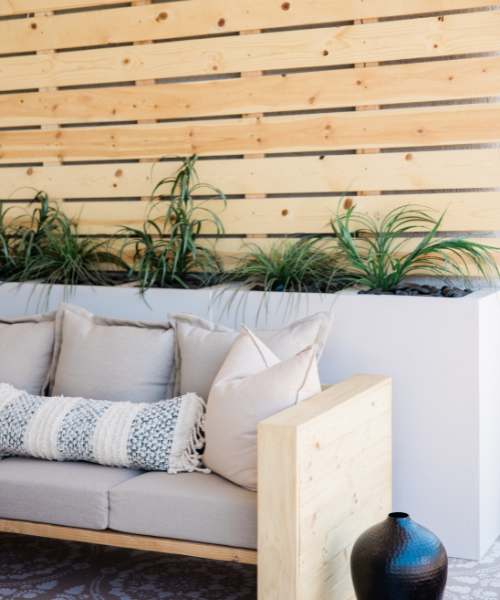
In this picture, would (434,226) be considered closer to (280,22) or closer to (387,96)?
(387,96)

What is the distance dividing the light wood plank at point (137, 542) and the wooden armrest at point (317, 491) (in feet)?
0.49

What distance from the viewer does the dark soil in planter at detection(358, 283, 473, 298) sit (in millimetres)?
2787

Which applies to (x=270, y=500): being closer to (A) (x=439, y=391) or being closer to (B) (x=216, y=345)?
(B) (x=216, y=345)

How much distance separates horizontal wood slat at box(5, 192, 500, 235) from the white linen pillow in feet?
3.82

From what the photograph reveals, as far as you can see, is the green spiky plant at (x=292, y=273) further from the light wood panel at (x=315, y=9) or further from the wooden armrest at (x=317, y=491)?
the light wood panel at (x=315, y=9)

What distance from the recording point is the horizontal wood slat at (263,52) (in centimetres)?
295

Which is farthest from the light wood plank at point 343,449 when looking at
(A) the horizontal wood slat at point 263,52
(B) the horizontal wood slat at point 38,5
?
(B) the horizontal wood slat at point 38,5

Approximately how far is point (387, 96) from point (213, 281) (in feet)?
3.84

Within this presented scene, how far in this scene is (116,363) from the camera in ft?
9.00

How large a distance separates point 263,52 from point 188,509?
215 cm

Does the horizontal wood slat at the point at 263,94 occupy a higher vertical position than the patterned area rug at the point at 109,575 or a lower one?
higher

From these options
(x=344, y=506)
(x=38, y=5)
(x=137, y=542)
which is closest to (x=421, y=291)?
(x=344, y=506)

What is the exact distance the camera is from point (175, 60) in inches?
135

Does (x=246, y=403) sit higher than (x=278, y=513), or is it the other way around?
(x=246, y=403)
